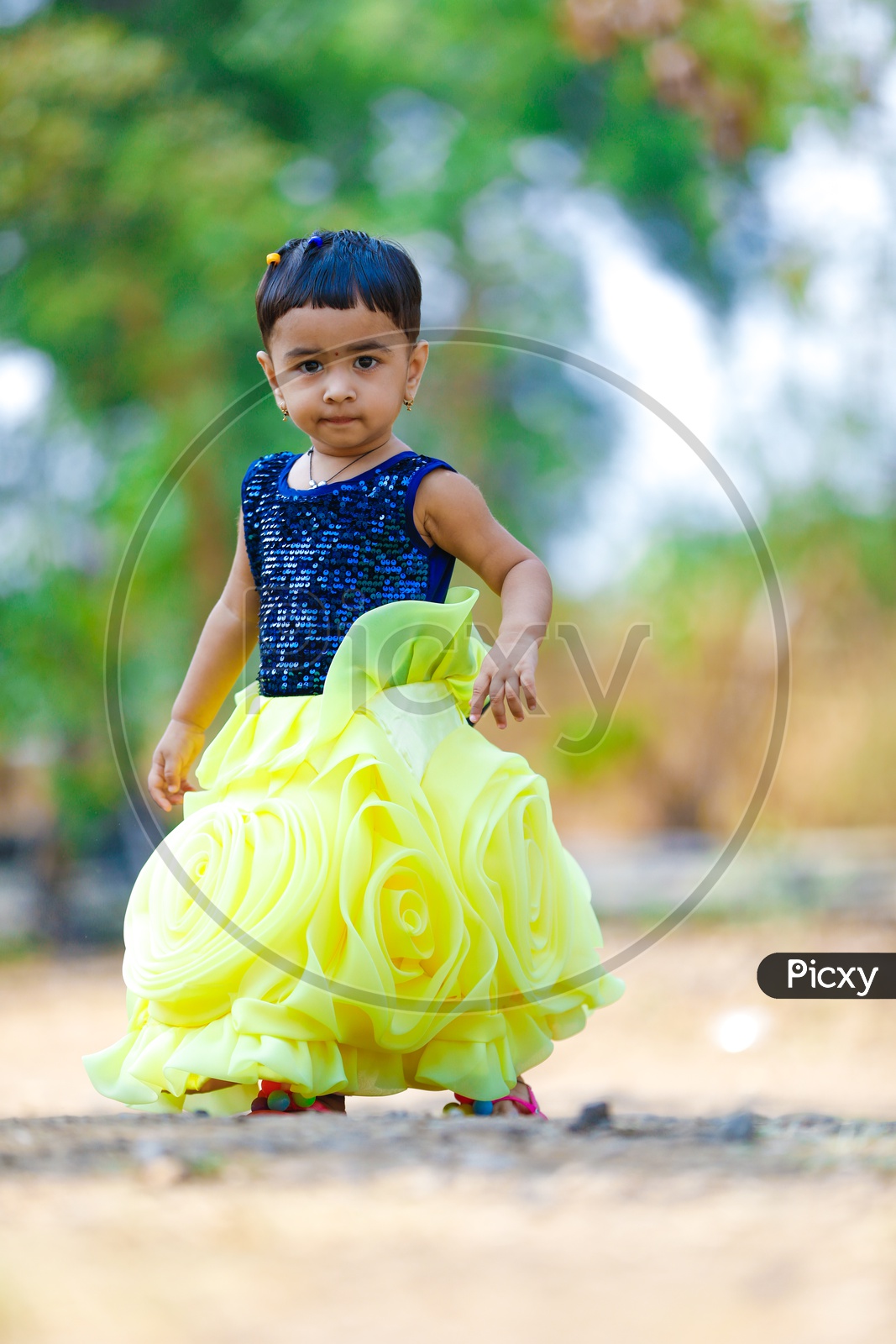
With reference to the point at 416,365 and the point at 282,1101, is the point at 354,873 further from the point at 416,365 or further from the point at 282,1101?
the point at 416,365

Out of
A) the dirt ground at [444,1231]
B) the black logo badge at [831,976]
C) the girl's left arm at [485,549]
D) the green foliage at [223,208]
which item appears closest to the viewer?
the dirt ground at [444,1231]

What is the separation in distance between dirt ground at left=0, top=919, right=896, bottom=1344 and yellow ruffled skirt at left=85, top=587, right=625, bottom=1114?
0.40ft

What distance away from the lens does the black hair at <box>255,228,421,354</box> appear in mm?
1829

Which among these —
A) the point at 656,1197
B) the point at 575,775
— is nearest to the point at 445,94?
the point at 575,775

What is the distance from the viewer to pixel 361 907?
1.71 m

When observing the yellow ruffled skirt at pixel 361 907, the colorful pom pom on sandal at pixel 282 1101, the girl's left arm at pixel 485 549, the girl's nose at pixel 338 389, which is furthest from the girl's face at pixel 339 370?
the colorful pom pom on sandal at pixel 282 1101

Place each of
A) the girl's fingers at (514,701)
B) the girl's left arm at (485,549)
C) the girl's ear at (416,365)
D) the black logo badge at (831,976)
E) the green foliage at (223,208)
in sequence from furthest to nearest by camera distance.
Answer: the green foliage at (223,208), the black logo badge at (831,976), the girl's ear at (416,365), the girl's left arm at (485,549), the girl's fingers at (514,701)

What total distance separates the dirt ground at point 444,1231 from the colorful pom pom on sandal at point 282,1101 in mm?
75

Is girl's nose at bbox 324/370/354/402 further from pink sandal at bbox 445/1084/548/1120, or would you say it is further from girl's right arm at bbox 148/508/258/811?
pink sandal at bbox 445/1084/548/1120

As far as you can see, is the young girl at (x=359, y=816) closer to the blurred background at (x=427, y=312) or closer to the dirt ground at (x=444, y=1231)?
the dirt ground at (x=444, y=1231)

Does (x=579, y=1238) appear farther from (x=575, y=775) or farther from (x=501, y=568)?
(x=575, y=775)

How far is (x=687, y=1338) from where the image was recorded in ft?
3.12

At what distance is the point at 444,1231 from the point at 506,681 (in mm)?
725

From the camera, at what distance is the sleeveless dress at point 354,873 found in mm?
1693
